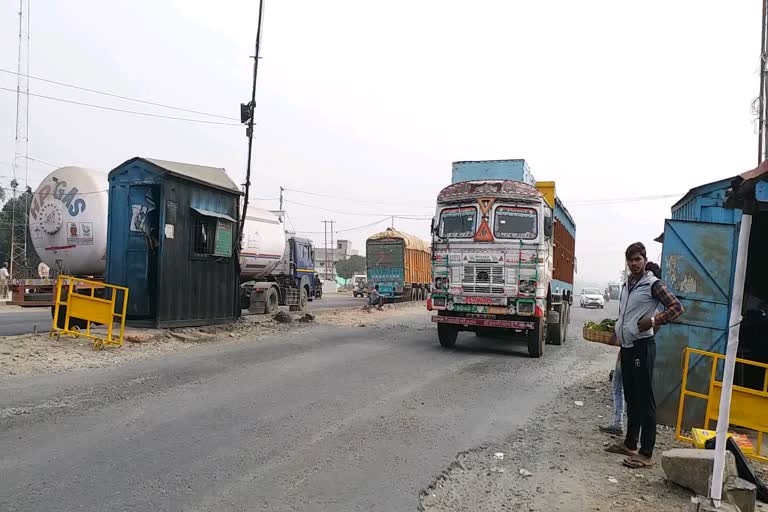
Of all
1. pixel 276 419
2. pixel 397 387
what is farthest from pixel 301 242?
pixel 276 419

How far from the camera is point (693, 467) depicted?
439cm

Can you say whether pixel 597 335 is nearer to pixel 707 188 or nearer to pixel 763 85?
pixel 707 188

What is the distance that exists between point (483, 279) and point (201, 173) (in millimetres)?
7154

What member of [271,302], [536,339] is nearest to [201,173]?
[271,302]

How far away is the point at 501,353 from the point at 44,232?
422 inches

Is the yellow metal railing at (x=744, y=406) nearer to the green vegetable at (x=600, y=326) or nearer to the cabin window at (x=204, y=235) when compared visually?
the green vegetable at (x=600, y=326)

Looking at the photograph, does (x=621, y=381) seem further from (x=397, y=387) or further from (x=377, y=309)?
(x=377, y=309)

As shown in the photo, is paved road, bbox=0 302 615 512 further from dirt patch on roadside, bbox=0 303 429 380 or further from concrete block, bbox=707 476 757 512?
concrete block, bbox=707 476 757 512

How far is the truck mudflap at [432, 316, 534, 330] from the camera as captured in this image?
10891mm

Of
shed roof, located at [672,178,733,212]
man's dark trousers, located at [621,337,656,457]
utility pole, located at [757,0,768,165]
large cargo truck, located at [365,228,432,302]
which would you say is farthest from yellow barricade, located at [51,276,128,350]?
large cargo truck, located at [365,228,432,302]

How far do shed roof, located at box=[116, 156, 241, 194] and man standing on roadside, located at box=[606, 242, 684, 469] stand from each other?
9.39 meters

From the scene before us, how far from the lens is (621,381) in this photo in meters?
5.85

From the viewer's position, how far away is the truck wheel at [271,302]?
18.0 metres

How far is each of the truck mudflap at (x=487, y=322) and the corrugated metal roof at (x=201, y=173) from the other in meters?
6.18
